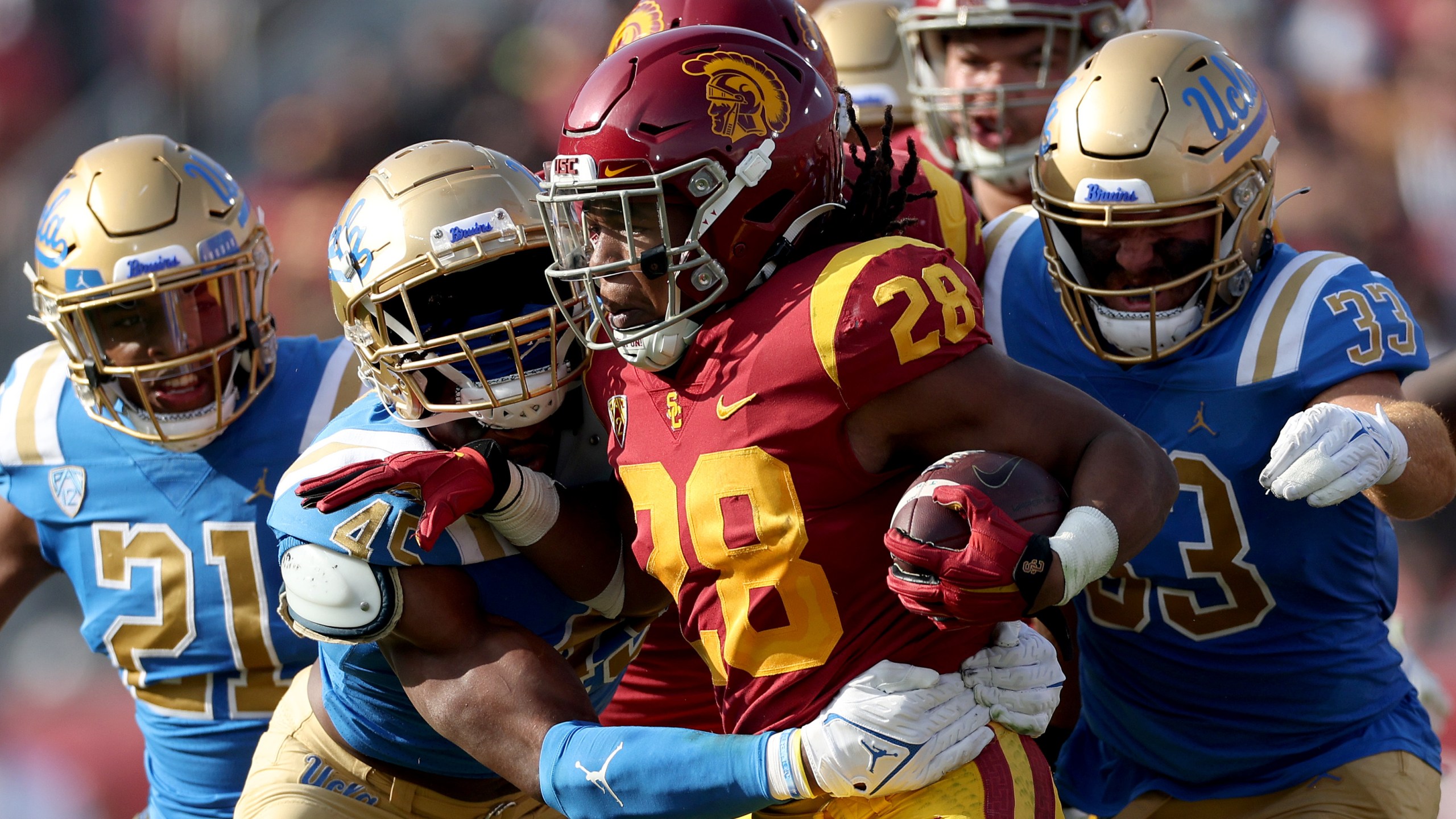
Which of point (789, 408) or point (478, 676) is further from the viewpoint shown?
point (478, 676)

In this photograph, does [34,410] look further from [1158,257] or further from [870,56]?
Answer: [870,56]

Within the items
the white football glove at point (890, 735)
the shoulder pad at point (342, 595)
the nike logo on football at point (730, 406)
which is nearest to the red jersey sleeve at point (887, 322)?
the nike logo on football at point (730, 406)

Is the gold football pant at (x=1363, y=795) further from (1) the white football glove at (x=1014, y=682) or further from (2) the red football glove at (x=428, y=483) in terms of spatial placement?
(2) the red football glove at (x=428, y=483)

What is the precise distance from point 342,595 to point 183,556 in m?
1.08

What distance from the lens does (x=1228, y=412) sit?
9.73 feet

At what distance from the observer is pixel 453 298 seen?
9.21ft


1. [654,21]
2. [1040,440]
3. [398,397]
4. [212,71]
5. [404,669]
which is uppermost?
[654,21]

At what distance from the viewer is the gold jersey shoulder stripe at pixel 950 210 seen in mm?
3379

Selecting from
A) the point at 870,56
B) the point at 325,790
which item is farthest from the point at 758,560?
the point at 870,56

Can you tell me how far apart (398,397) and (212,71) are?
5771 millimetres

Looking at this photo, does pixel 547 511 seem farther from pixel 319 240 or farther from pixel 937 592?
pixel 319 240

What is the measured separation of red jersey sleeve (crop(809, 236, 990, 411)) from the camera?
7.22 feet

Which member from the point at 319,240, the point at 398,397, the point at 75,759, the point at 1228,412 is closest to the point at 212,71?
the point at 319,240

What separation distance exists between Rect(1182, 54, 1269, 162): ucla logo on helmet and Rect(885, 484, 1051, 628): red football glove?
1.32m
